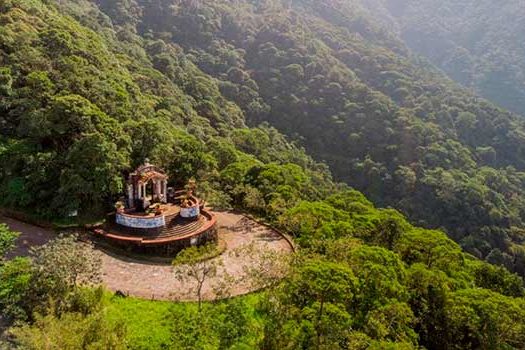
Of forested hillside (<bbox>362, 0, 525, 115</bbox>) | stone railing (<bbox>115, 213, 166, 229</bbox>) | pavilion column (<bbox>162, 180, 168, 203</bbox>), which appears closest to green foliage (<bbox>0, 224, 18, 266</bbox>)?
stone railing (<bbox>115, 213, 166, 229</bbox>)

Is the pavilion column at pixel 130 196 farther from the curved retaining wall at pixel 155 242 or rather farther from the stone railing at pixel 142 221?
the curved retaining wall at pixel 155 242

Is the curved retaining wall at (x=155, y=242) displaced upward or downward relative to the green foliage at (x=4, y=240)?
downward

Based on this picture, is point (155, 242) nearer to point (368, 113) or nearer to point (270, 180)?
point (270, 180)

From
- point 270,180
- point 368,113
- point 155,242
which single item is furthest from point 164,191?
point 368,113

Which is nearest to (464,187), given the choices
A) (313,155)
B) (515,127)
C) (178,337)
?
(313,155)

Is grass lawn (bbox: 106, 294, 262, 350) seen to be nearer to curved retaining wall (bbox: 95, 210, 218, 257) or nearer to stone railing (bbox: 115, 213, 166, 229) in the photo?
curved retaining wall (bbox: 95, 210, 218, 257)

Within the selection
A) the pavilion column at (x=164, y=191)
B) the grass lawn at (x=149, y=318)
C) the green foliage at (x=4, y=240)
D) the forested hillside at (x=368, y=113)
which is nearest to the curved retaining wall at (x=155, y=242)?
the pavilion column at (x=164, y=191)
